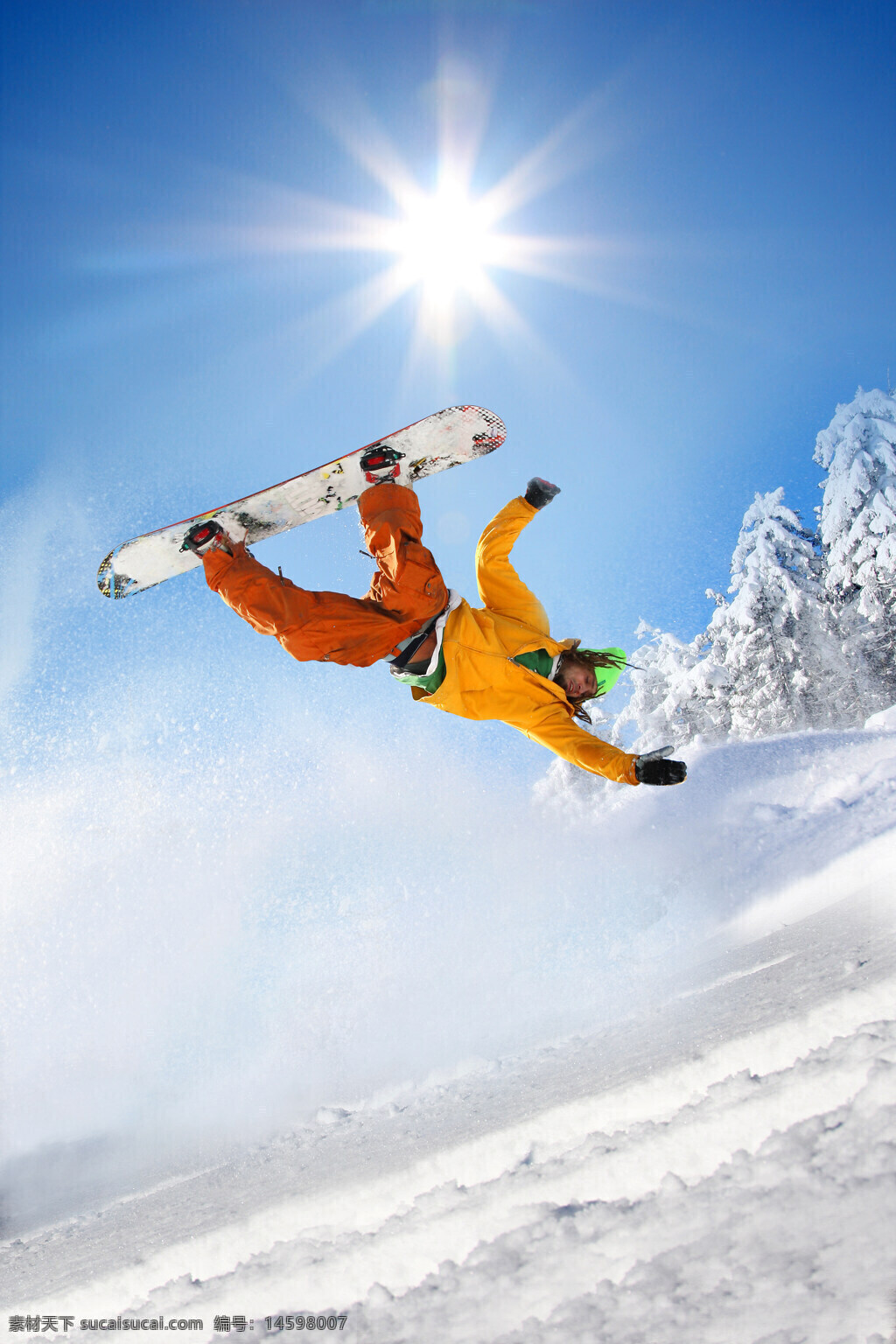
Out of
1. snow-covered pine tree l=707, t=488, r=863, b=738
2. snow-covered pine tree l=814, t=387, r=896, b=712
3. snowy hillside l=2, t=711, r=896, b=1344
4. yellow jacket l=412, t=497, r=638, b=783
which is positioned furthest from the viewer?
snow-covered pine tree l=707, t=488, r=863, b=738

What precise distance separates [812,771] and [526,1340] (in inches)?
359

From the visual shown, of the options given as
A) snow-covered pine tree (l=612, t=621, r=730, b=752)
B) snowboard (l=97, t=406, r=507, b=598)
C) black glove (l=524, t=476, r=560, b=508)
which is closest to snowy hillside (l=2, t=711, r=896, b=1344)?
black glove (l=524, t=476, r=560, b=508)

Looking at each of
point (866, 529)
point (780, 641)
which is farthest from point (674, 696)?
point (866, 529)

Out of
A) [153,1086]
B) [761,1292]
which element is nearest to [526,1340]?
[761,1292]

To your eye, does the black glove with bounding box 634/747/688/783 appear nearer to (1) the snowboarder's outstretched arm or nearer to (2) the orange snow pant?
(1) the snowboarder's outstretched arm

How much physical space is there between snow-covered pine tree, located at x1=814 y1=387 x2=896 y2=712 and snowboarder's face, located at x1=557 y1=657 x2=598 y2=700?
15875mm

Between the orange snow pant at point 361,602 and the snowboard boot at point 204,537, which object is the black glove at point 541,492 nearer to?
the orange snow pant at point 361,602

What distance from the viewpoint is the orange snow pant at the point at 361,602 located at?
382cm

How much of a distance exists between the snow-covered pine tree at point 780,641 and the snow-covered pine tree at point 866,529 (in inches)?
24.1

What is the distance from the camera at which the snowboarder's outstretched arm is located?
4344 millimetres

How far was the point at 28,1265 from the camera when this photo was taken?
4.32 m

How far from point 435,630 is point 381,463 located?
5.69 ft

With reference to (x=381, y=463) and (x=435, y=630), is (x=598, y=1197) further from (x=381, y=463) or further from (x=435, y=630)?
(x=381, y=463)

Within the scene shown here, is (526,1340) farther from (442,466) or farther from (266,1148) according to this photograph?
(442,466)
